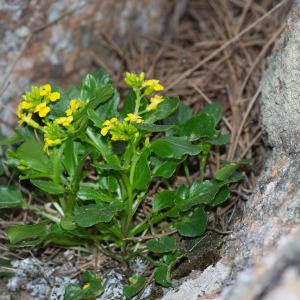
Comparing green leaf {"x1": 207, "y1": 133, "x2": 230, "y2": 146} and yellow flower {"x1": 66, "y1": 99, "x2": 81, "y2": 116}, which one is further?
green leaf {"x1": 207, "y1": 133, "x2": 230, "y2": 146}

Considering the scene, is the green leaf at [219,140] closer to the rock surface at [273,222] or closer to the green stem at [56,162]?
the rock surface at [273,222]

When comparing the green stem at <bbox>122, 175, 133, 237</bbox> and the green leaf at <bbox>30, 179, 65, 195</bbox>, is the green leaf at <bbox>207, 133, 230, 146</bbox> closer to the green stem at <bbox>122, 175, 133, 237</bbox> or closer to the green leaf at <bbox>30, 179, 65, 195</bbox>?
the green stem at <bbox>122, 175, 133, 237</bbox>

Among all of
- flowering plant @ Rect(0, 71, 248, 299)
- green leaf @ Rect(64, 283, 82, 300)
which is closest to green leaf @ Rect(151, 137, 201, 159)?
flowering plant @ Rect(0, 71, 248, 299)

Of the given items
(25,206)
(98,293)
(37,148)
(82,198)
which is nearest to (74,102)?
(37,148)

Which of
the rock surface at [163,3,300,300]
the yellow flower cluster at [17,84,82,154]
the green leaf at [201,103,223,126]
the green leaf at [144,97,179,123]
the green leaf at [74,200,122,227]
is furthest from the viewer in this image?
the green leaf at [201,103,223,126]

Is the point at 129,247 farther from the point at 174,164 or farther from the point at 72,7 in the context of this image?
the point at 72,7

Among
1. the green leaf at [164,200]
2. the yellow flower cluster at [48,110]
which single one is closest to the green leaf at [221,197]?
the green leaf at [164,200]

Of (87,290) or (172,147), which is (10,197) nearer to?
(87,290)

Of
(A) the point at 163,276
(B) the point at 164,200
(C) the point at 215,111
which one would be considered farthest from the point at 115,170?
(C) the point at 215,111
